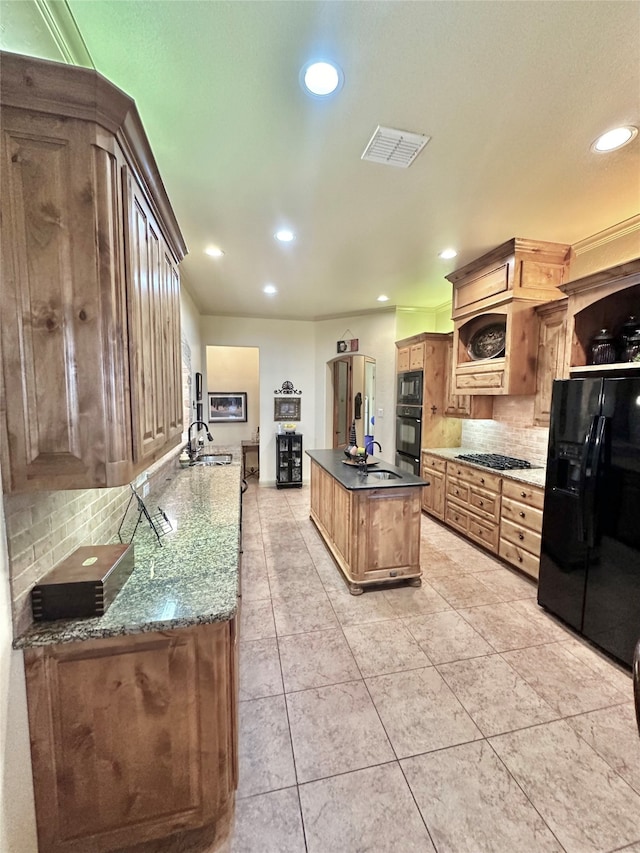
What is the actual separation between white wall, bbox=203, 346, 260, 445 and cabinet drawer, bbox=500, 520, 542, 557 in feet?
16.6

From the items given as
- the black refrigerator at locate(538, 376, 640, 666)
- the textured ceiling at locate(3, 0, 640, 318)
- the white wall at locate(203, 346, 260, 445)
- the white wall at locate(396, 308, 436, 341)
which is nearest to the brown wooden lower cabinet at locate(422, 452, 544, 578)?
the black refrigerator at locate(538, 376, 640, 666)

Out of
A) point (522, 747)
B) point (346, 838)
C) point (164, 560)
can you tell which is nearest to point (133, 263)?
point (164, 560)

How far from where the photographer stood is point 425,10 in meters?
1.18

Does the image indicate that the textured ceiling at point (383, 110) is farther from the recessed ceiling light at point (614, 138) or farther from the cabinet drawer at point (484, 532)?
the cabinet drawer at point (484, 532)

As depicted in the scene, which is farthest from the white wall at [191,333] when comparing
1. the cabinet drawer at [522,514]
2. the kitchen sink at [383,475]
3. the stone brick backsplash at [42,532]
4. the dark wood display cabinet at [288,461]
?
the cabinet drawer at [522,514]

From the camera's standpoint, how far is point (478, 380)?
12.0 ft

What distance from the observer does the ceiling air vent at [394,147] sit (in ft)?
5.75

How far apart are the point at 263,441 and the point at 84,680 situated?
508 centimetres

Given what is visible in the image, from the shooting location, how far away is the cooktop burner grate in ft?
11.1

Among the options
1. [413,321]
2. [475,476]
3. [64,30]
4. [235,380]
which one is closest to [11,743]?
[64,30]

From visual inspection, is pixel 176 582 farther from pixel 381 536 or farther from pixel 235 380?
pixel 235 380

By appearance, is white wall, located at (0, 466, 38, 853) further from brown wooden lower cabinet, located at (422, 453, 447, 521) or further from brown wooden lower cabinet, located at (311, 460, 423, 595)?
brown wooden lower cabinet, located at (422, 453, 447, 521)

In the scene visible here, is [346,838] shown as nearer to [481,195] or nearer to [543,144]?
[543,144]

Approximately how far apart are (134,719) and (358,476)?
217cm
